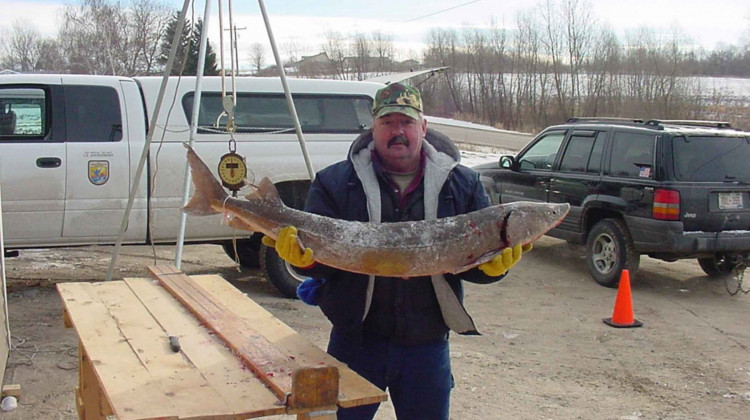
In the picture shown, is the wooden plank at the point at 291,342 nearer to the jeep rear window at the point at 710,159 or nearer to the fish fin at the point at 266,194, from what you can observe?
the fish fin at the point at 266,194

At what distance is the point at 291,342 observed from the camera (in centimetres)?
327

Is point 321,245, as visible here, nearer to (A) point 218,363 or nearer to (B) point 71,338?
(A) point 218,363

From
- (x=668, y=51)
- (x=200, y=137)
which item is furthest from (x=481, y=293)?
(x=668, y=51)

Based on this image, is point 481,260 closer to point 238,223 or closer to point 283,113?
point 238,223

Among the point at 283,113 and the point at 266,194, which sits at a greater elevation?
the point at 283,113

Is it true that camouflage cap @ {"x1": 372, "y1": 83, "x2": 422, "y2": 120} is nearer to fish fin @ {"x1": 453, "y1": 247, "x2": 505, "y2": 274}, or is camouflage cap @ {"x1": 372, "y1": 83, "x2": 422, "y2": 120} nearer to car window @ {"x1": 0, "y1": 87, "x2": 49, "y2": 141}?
fish fin @ {"x1": 453, "y1": 247, "x2": 505, "y2": 274}

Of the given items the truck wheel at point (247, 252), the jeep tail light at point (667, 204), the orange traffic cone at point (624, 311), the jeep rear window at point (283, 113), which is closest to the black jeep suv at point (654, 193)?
the jeep tail light at point (667, 204)

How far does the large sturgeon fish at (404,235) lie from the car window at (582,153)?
20.8 feet

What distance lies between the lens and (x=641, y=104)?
3850 centimetres

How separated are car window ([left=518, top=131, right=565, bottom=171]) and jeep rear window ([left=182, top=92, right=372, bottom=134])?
3254mm

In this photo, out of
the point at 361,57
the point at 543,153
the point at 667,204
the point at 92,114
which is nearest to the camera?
the point at 92,114

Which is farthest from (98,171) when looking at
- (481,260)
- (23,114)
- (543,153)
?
(543,153)

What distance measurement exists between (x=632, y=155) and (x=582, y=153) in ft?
3.03

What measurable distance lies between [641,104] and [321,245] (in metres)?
39.0
